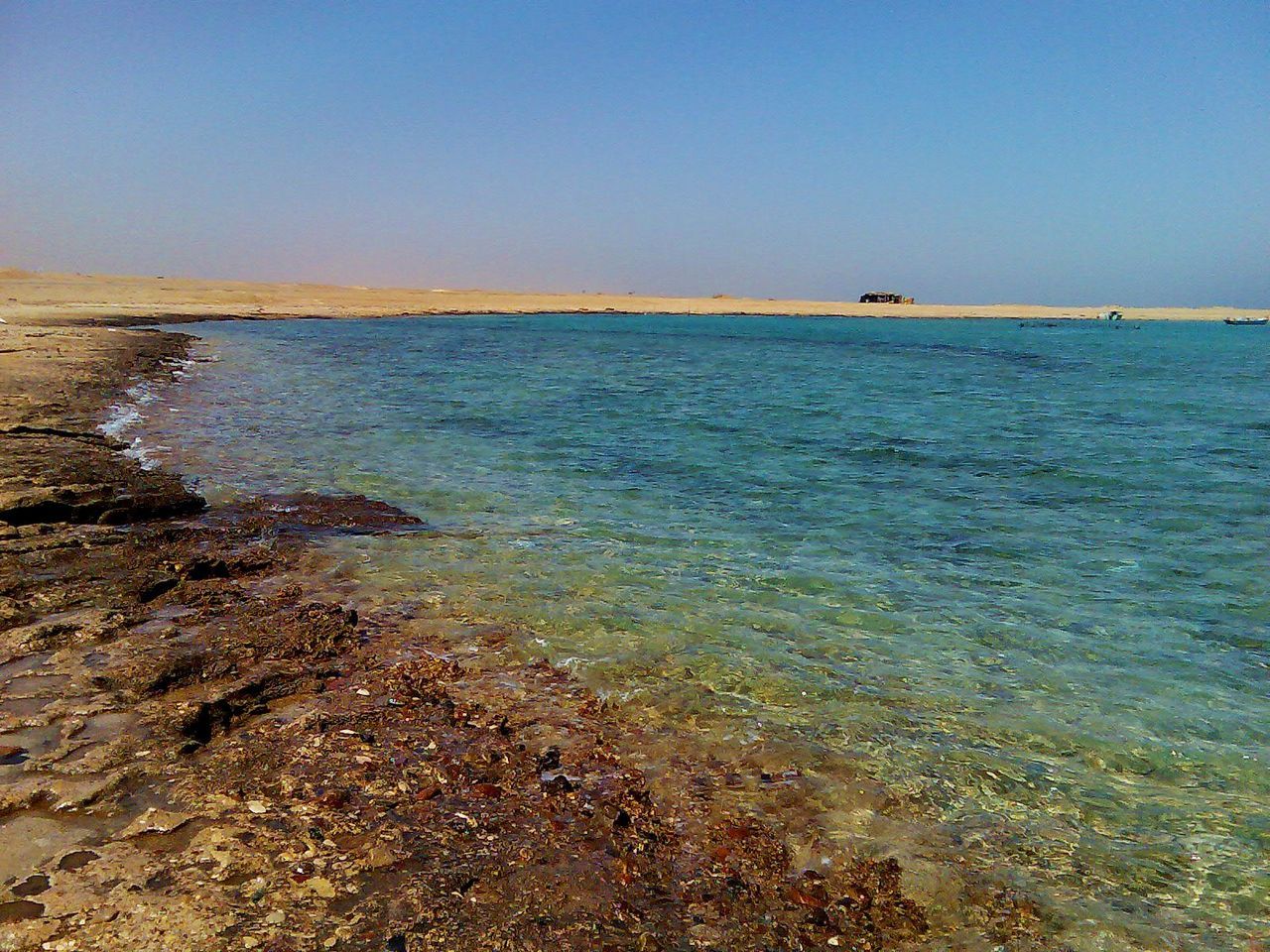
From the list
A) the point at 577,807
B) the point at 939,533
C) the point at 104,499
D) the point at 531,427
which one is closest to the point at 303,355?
the point at 531,427

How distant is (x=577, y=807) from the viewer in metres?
3.94

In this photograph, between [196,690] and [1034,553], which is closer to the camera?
[196,690]

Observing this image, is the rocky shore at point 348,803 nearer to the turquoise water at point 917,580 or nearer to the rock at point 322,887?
the rock at point 322,887

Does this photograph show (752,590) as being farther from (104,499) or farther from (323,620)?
(104,499)

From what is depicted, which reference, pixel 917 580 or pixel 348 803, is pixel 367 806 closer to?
pixel 348 803

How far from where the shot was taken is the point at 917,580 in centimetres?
806

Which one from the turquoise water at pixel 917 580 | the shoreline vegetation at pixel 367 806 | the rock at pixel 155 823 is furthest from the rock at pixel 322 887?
the turquoise water at pixel 917 580

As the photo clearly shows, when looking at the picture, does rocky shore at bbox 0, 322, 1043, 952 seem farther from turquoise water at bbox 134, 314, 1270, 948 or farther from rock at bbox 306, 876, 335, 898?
turquoise water at bbox 134, 314, 1270, 948

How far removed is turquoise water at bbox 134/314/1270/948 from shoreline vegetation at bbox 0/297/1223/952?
69 centimetres

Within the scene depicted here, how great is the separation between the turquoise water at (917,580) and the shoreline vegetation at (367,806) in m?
0.69

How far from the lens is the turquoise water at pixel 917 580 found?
4371 millimetres

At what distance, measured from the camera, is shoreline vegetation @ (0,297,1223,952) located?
10.0ft

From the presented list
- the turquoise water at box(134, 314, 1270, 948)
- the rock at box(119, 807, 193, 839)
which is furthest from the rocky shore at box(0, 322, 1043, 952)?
the turquoise water at box(134, 314, 1270, 948)

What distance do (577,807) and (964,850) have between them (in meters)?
1.93
